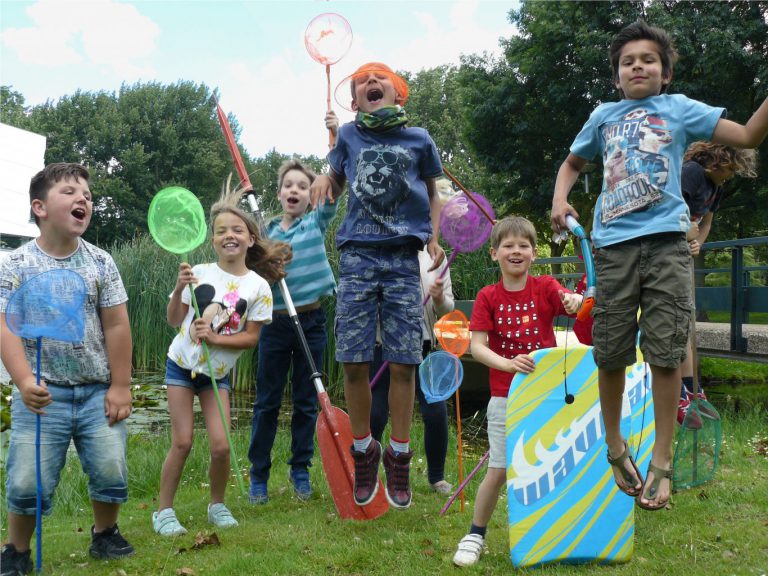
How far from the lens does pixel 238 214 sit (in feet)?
13.4

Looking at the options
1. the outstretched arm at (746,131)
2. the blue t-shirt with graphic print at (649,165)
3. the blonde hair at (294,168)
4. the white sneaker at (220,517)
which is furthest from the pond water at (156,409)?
the outstretched arm at (746,131)

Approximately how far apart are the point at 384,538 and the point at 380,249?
1.33 metres

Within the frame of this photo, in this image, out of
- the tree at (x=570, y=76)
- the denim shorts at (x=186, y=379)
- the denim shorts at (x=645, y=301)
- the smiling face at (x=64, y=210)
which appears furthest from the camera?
the tree at (x=570, y=76)

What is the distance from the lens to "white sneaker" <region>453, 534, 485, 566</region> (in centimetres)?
308

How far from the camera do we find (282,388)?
14.5 ft

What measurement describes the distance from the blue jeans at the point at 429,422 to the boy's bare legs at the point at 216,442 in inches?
42.4

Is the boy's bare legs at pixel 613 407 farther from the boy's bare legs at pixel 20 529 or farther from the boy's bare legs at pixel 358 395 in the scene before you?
the boy's bare legs at pixel 20 529

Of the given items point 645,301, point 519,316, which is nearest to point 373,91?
point 519,316

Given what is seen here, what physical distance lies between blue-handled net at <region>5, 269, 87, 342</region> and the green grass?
1.02 m

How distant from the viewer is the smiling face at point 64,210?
10.5 feet

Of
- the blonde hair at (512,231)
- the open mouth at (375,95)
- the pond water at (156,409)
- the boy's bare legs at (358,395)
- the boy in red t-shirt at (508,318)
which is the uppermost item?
the open mouth at (375,95)

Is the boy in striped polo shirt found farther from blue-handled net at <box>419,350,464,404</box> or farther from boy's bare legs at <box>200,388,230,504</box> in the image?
blue-handled net at <box>419,350,464,404</box>

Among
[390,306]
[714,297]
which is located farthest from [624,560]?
[714,297]

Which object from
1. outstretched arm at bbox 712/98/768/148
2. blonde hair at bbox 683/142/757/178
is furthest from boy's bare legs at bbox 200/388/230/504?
blonde hair at bbox 683/142/757/178
